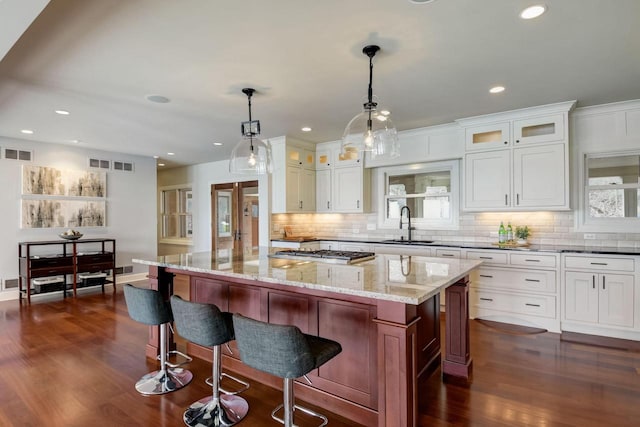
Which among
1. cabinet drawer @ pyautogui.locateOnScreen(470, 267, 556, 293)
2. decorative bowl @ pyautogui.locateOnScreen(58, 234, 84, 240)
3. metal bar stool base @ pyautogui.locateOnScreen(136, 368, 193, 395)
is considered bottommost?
metal bar stool base @ pyautogui.locateOnScreen(136, 368, 193, 395)

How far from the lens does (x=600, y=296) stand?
371 cm

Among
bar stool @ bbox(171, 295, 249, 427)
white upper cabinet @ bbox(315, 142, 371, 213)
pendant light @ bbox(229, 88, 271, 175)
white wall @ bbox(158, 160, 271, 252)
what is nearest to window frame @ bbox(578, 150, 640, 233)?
white upper cabinet @ bbox(315, 142, 371, 213)

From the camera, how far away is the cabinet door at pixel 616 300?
3.59 meters

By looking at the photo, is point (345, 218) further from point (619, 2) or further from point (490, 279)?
point (619, 2)

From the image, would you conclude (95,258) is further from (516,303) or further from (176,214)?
(516,303)

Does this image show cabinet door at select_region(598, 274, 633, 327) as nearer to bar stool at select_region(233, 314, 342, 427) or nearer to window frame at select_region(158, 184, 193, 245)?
bar stool at select_region(233, 314, 342, 427)

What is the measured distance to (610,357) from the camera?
3.22 metres

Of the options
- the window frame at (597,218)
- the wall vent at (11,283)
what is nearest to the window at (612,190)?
the window frame at (597,218)

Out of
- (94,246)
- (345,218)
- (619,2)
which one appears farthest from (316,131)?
(94,246)

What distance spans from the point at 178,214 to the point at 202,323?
7.17m

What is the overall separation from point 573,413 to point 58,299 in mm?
6612

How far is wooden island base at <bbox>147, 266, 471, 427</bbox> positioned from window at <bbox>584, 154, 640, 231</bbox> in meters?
2.66

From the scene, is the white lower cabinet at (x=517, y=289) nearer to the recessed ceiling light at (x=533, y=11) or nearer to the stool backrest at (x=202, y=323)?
the recessed ceiling light at (x=533, y=11)

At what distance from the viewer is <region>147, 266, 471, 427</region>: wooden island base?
185 cm
